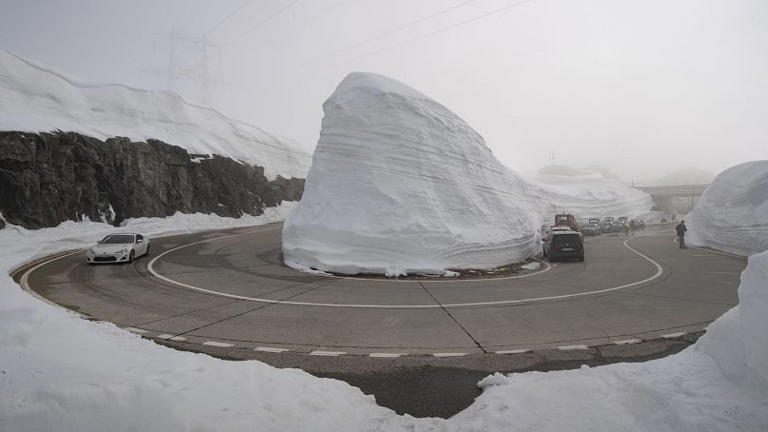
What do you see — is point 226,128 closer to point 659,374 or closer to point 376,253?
point 376,253

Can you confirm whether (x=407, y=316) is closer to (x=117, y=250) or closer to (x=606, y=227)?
(x=117, y=250)

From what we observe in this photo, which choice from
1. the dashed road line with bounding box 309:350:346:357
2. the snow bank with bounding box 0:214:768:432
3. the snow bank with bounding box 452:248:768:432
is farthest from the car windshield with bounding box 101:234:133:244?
the snow bank with bounding box 452:248:768:432

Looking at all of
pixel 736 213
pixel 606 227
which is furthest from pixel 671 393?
pixel 606 227

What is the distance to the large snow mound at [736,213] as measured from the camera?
2136 cm

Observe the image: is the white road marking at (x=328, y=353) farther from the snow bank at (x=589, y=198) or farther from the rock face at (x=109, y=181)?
the snow bank at (x=589, y=198)

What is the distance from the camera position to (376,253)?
1515cm

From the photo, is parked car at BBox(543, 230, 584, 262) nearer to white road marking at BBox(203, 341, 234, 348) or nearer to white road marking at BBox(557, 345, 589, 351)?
white road marking at BBox(557, 345, 589, 351)

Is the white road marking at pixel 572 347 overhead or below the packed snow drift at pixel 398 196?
below

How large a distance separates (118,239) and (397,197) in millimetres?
11440

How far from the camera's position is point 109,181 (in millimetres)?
30516

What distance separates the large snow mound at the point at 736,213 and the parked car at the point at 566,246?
872 cm

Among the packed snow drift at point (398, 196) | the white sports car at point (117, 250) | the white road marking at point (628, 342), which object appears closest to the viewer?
the white road marking at point (628, 342)

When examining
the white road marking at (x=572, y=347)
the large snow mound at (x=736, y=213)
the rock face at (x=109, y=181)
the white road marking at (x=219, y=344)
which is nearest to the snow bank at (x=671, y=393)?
the white road marking at (x=572, y=347)

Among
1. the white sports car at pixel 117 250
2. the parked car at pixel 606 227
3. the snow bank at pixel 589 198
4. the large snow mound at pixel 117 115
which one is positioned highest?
the large snow mound at pixel 117 115
